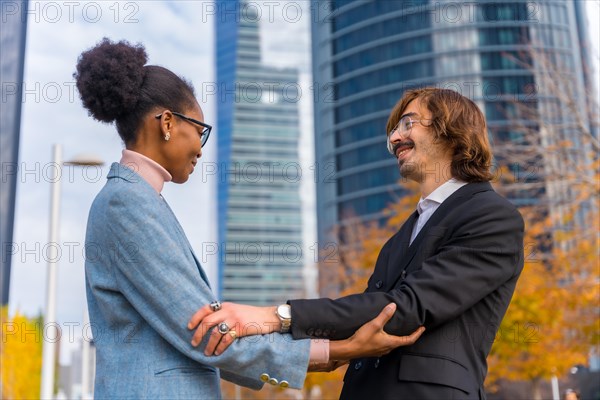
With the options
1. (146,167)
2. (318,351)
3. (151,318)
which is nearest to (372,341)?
(318,351)

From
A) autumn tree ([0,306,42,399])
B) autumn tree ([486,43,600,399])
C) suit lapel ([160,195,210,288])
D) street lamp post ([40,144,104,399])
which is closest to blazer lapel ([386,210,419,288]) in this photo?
suit lapel ([160,195,210,288])

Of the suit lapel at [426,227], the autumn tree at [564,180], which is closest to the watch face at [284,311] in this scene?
the suit lapel at [426,227]

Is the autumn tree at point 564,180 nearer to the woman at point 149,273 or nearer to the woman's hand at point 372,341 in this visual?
the woman's hand at point 372,341

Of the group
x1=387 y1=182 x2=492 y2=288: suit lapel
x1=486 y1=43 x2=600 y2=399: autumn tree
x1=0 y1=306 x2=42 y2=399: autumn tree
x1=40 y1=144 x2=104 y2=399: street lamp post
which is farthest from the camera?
x1=0 y1=306 x2=42 y2=399: autumn tree

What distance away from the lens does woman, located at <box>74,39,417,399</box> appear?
2.53 meters

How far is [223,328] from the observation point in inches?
99.7

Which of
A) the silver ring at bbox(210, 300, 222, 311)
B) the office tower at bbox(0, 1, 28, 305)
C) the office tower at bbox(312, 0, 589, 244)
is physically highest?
the office tower at bbox(312, 0, 589, 244)

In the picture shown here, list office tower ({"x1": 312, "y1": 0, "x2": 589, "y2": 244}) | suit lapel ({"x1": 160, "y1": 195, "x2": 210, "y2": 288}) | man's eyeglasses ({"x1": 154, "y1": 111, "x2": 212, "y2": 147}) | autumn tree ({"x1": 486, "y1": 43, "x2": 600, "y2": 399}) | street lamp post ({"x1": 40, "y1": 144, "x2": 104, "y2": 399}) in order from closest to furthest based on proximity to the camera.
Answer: suit lapel ({"x1": 160, "y1": 195, "x2": 210, "y2": 288}) → man's eyeglasses ({"x1": 154, "y1": 111, "x2": 212, "y2": 147}) → street lamp post ({"x1": 40, "y1": 144, "x2": 104, "y2": 399}) → autumn tree ({"x1": 486, "y1": 43, "x2": 600, "y2": 399}) → office tower ({"x1": 312, "y1": 0, "x2": 589, "y2": 244})

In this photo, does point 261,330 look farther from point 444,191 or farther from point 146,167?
point 444,191

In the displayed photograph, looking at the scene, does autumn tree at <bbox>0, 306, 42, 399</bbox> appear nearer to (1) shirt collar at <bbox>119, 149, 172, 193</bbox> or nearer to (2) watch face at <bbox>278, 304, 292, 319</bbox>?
(1) shirt collar at <bbox>119, 149, 172, 193</bbox>

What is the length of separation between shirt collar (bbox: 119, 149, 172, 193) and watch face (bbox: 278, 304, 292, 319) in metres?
0.62

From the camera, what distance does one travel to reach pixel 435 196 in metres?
3.22

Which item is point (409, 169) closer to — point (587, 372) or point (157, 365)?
point (157, 365)

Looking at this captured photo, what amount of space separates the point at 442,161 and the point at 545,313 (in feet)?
58.0
